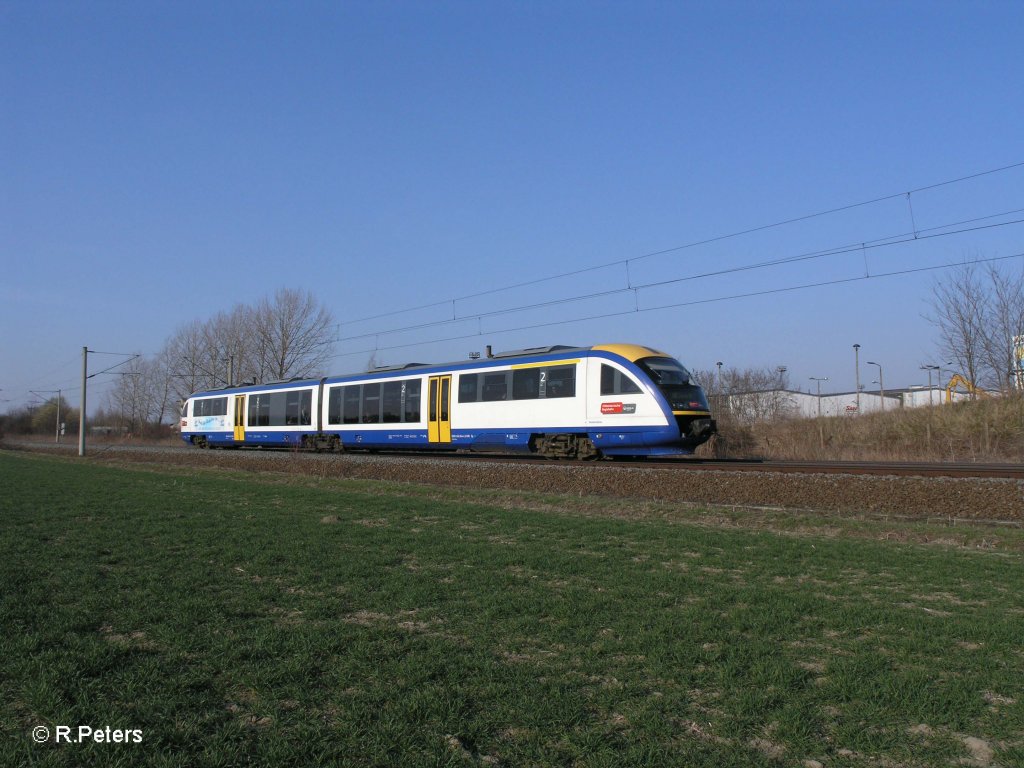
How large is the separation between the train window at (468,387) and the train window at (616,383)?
5.08 m

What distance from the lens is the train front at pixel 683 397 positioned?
20.0 metres

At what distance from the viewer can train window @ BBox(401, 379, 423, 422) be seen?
27.0 metres

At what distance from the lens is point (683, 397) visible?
66.5 feet

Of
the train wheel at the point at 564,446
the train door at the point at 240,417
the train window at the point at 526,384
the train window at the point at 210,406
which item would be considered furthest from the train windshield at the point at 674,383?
the train window at the point at 210,406

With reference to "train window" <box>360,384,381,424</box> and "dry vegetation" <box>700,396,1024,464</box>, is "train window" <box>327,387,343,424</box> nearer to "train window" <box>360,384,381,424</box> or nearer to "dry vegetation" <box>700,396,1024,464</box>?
"train window" <box>360,384,381,424</box>

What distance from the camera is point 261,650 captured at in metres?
4.98

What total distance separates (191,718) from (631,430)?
17266 mm

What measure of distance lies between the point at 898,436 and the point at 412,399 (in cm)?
1815

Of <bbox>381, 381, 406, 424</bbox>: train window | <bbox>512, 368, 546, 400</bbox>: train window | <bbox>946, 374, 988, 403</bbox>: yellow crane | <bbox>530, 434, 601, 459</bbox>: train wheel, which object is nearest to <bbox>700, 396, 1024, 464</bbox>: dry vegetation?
<bbox>946, 374, 988, 403</bbox>: yellow crane

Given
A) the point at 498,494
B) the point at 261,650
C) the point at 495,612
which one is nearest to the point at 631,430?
the point at 498,494

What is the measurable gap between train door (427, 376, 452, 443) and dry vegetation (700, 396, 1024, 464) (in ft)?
39.6

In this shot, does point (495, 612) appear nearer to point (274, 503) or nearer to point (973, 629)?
point (973, 629)

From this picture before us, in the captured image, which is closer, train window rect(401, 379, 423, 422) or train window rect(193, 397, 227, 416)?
train window rect(401, 379, 423, 422)

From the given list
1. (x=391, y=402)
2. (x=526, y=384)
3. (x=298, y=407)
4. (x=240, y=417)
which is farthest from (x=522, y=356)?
(x=240, y=417)
